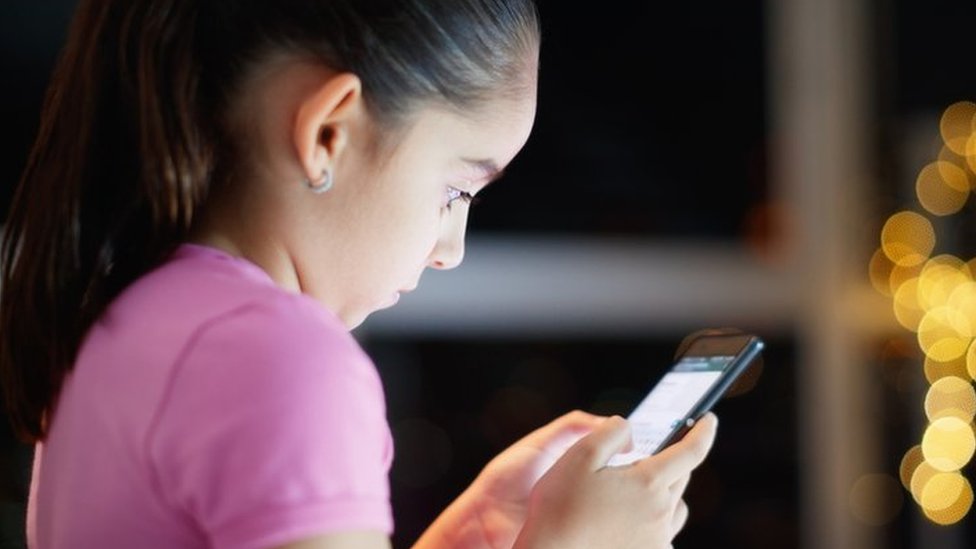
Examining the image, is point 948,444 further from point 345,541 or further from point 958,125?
point 345,541

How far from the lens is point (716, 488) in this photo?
324 cm

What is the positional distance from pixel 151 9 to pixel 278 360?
8.6 inches

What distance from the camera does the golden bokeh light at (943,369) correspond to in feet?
9.80

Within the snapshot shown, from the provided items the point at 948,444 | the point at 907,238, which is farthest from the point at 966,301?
the point at 948,444

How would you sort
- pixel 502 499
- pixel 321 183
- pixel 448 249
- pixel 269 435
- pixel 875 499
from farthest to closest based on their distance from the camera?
pixel 875 499
pixel 502 499
pixel 448 249
pixel 321 183
pixel 269 435

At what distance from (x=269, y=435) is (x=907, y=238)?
2646 mm

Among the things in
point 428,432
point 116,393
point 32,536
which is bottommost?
point 428,432

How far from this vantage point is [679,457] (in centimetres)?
88

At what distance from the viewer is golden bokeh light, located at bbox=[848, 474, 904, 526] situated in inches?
123

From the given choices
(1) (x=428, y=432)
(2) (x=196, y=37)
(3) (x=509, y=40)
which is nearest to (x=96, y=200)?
(2) (x=196, y=37)

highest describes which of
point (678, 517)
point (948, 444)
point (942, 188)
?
point (678, 517)

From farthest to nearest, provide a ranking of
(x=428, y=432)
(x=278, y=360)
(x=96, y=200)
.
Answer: (x=428, y=432) → (x=96, y=200) → (x=278, y=360)

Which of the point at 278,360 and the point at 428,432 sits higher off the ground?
the point at 278,360

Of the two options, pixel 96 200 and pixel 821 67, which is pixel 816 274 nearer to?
pixel 821 67
